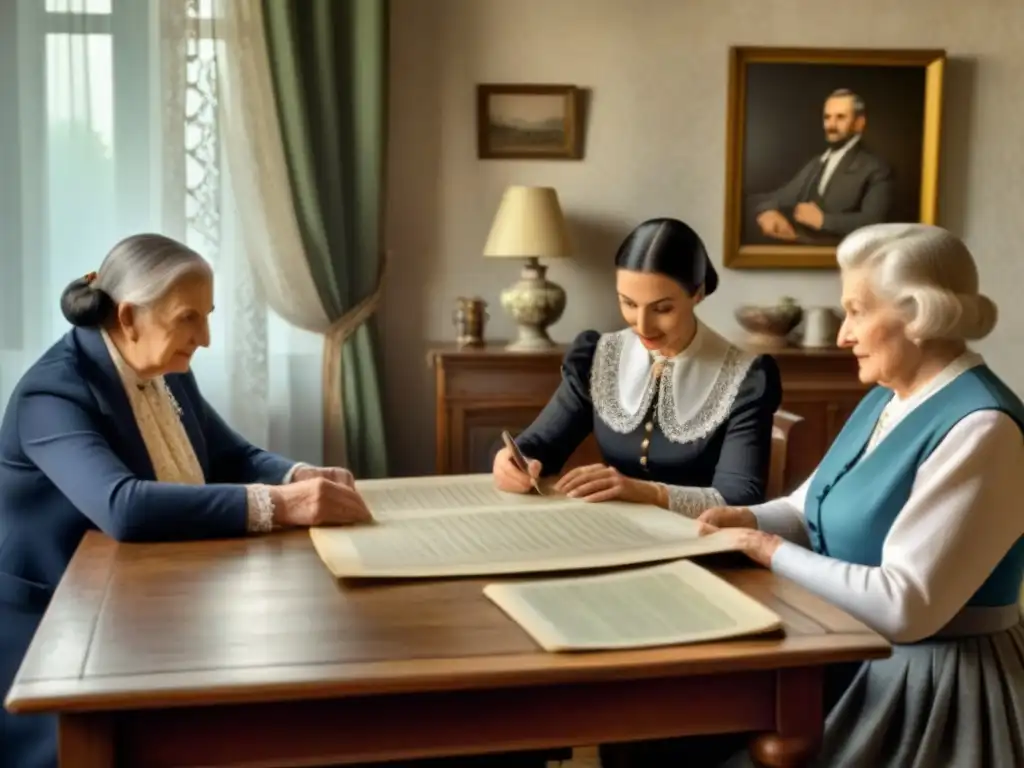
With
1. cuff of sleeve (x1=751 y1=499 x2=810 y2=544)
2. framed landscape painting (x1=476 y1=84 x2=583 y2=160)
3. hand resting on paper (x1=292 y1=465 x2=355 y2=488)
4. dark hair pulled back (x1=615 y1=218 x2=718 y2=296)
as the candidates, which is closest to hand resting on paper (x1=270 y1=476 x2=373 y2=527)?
hand resting on paper (x1=292 y1=465 x2=355 y2=488)

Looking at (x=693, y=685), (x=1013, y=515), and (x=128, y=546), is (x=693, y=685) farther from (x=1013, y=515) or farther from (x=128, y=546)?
(x=128, y=546)

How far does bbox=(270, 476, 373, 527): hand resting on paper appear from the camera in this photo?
5.94 ft

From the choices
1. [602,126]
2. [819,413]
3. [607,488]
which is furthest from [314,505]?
[602,126]

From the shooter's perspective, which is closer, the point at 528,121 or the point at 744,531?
the point at 744,531

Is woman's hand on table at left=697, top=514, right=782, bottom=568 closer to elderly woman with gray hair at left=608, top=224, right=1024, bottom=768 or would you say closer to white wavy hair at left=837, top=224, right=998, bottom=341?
elderly woman with gray hair at left=608, top=224, right=1024, bottom=768

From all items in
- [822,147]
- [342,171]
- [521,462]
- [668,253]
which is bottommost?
[521,462]

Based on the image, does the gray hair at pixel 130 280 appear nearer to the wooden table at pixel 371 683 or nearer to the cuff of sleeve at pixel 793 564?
the wooden table at pixel 371 683

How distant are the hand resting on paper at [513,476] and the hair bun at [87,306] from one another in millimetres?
744

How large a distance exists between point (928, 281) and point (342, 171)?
8.00ft

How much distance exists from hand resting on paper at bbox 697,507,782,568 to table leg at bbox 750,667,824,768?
30cm

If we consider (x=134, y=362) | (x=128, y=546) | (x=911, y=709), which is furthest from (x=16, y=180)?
(x=911, y=709)

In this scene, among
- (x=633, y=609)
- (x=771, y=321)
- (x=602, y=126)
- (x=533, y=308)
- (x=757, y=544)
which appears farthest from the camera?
(x=602, y=126)

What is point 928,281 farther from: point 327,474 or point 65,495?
point 65,495

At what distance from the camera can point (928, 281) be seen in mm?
1670
